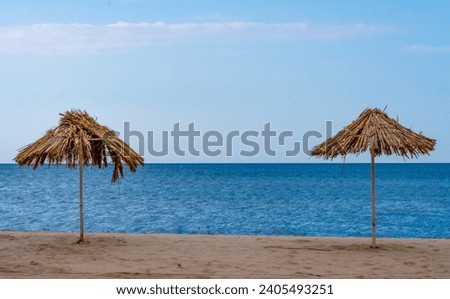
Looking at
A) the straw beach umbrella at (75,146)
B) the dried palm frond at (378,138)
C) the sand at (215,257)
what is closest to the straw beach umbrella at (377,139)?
the dried palm frond at (378,138)

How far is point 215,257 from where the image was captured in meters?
9.02

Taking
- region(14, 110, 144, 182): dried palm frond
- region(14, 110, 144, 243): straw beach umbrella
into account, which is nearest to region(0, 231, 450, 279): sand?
region(14, 110, 144, 243): straw beach umbrella

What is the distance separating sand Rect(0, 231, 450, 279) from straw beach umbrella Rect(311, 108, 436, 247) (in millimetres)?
1403

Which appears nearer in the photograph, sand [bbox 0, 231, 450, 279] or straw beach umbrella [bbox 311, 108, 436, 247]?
sand [bbox 0, 231, 450, 279]

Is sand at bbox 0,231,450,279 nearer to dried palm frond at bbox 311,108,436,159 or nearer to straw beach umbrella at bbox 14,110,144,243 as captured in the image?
straw beach umbrella at bbox 14,110,144,243

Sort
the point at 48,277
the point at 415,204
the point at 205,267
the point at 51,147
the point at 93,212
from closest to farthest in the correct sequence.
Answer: the point at 48,277
the point at 205,267
the point at 51,147
the point at 93,212
the point at 415,204

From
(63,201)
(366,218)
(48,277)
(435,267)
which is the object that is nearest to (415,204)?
(366,218)

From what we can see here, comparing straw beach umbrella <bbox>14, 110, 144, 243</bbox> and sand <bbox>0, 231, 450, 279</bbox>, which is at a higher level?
straw beach umbrella <bbox>14, 110, 144, 243</bbox>

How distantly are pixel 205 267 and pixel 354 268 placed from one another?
6.50 feet

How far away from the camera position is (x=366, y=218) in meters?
31.5

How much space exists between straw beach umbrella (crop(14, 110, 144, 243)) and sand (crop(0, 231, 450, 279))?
0.94 metres

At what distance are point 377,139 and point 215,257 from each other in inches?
121

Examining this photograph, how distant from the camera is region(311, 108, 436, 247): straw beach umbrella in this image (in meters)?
9.48
